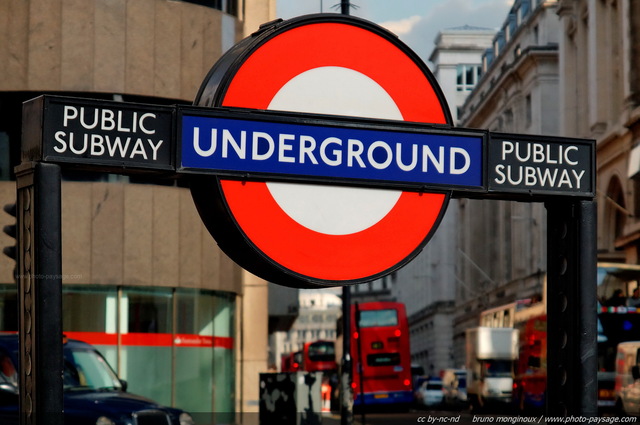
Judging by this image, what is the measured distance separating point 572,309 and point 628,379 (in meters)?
24.7

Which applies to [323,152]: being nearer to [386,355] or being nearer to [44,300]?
[44,300]

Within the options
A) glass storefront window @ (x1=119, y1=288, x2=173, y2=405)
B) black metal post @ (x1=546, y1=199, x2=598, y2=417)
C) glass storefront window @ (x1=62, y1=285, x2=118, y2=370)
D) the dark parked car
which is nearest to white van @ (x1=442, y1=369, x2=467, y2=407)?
glass storefront window @ (x1=119, y1=288, x2=173, y2=405)

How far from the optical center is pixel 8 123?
82.2 feet

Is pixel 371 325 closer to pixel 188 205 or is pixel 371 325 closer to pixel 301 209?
Result: pixel 188 205

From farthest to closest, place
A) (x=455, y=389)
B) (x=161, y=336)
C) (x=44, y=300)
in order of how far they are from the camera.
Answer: (x=455, y=389), (x=161, y=336), (x=44, y=300)

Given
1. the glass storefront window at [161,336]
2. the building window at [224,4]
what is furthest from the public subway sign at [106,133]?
the building window at [224,4]

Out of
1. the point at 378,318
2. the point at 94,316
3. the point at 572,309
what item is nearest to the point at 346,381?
the point at 94,316

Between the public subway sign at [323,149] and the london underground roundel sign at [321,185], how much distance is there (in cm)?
2

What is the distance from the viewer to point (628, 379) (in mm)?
26781

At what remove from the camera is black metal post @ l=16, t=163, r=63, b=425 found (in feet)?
8.32

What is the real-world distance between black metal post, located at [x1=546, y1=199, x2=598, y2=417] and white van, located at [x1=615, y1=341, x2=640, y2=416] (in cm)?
2341

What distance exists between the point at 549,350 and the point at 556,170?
18.9 inches

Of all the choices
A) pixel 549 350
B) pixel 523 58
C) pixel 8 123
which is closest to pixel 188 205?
pixel 8 123

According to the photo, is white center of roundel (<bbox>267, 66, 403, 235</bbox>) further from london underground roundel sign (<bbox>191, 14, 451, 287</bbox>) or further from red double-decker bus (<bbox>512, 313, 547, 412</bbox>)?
red double-decker bus (<bbox>512, 313, 547, 412</bbox>)
